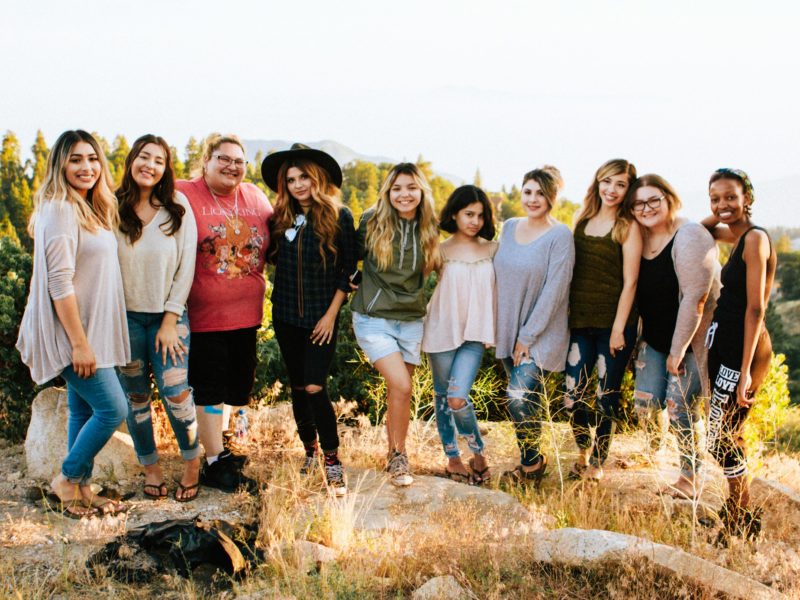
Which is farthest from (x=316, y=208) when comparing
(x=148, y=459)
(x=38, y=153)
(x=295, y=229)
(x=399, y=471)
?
(x=38, y=153)

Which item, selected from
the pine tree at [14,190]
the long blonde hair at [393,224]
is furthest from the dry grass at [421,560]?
the pine tree at [14,190]

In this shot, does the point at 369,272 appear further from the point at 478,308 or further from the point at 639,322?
the point at 639,322

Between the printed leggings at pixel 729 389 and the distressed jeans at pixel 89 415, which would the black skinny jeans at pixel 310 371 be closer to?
the distressed jeans at pixel 89 415

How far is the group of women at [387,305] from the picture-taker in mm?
4266

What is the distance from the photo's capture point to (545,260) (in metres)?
4.93

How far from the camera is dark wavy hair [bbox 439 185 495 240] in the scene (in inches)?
199

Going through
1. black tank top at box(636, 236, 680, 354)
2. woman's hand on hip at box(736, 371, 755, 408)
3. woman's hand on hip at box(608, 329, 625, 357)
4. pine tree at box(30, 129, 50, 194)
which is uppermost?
pine tree at box(30, 129, 50, 194)

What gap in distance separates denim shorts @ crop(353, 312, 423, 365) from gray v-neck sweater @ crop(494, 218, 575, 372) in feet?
2.05

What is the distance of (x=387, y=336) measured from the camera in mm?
5039

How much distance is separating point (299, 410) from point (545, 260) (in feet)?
6.78

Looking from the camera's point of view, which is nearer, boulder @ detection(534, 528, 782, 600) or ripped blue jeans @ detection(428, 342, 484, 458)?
boulder @ detection(534, 528, 782, 600)

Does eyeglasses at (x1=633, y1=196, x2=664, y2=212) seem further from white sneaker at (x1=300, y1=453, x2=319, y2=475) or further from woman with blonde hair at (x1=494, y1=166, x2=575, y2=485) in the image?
white sneaker at (x1=300, y1=453, x2=319, y2=475)

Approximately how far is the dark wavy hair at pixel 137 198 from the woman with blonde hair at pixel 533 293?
2.27 metres

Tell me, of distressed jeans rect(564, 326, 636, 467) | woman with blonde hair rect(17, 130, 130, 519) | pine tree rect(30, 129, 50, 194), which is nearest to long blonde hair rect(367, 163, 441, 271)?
distressed jeans rect(564, 326, 636, 467)
